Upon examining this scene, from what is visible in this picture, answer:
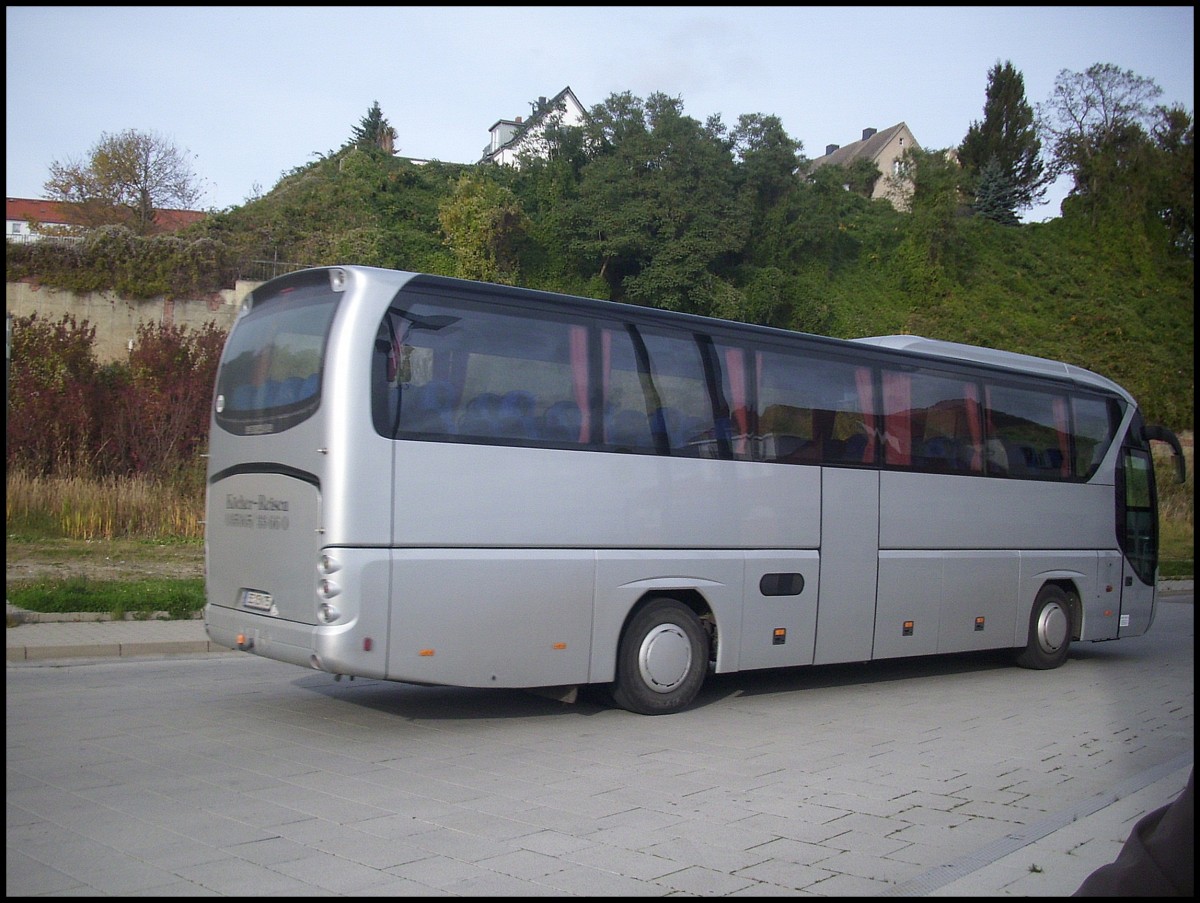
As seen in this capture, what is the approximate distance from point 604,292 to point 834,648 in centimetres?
3096

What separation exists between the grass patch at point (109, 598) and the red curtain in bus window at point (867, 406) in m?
8.34

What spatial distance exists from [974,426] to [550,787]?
750cm

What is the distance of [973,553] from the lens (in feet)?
39.2

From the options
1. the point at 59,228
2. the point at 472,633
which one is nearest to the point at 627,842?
the point at 472,633

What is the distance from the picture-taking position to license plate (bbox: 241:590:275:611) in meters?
8.05

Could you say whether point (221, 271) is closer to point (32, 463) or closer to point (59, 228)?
point (59, 228)

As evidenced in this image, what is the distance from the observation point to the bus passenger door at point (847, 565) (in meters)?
10.5

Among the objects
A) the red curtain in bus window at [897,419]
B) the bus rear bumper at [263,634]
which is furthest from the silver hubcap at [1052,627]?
the bus rear bumper at [263,634]

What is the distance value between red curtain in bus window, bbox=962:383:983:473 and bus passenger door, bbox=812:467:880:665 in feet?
5.95

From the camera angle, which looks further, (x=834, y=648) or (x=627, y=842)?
(x=834, y=648)

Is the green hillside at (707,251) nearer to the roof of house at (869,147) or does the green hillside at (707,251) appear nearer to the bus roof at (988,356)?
the bus roof at (988,356)

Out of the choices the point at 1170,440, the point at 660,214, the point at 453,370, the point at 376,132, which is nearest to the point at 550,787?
the point at 453,370

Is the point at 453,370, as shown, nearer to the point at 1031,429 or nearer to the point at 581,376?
the point at 581,376

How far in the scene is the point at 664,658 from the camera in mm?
9172
